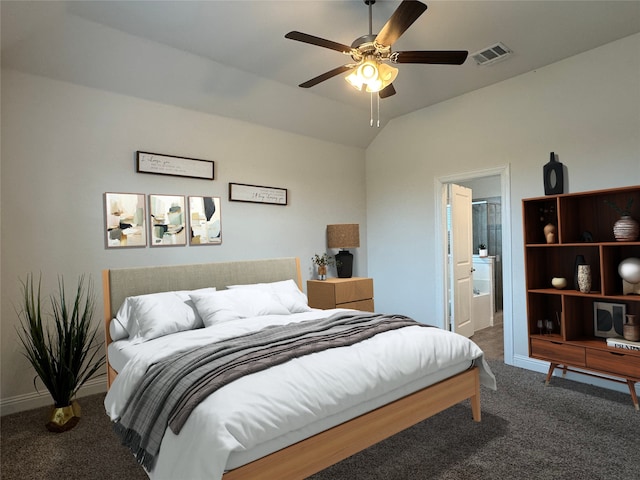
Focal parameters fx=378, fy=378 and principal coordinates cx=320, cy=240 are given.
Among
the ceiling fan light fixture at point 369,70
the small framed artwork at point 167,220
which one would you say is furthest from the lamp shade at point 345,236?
the ceiling fan light fixture at point 369,70

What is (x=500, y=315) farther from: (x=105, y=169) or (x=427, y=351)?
(x=105, y=169)

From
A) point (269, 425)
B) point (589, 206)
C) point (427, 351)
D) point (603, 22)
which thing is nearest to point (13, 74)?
point (269, 425)

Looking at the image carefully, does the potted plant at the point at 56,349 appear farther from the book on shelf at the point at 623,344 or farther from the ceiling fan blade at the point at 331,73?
the book on shelf at the point at 623,344

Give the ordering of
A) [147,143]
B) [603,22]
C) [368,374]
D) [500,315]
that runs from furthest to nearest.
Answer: [500,315] → [147,143] → [603,22] → [368,374]

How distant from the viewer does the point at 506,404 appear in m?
2.91

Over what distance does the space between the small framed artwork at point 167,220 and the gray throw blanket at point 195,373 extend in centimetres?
164

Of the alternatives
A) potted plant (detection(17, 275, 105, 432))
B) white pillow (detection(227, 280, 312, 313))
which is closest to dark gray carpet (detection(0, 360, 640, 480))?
potted plant (detection(17, 275, 105, 432))

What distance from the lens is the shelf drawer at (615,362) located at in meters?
2.77

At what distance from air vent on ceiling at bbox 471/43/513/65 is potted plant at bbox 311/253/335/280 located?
8.89 feet

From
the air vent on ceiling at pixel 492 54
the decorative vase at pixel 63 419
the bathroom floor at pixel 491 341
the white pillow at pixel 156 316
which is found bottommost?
the bathroom floor at pixel 491 341

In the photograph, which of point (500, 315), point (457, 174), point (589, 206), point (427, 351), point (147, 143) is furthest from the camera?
point (500, 315)

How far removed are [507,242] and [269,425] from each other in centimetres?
322

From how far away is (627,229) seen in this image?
2.85 metres

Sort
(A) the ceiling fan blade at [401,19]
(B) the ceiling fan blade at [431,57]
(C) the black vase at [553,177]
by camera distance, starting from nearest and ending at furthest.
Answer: (A) the ceiling fan blade at [401,19] < (B) the ceiling fan blade at [431,57] < (C) the black vase at [553,177]
